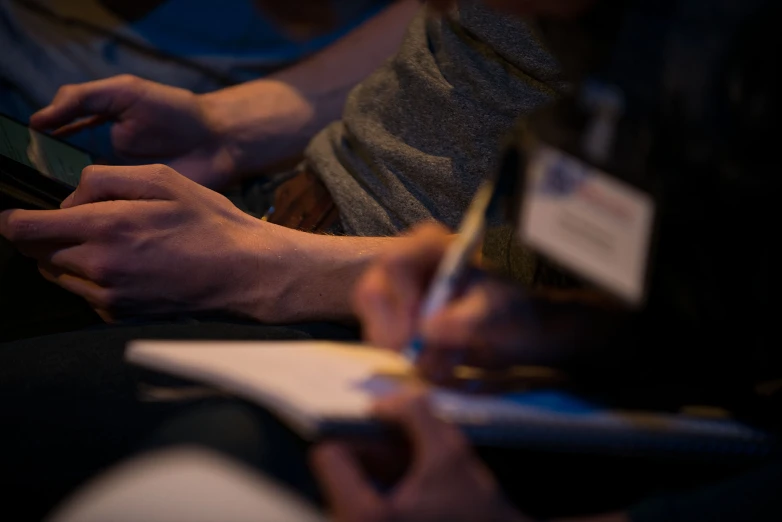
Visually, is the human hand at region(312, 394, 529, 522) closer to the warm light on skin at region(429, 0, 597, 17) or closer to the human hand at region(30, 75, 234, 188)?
the warm light on skin at region(429, 0, 597, 17)

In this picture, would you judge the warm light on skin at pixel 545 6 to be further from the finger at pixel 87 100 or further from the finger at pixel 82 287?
the finger at pixel 87 100

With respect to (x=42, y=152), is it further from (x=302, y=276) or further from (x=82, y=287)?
(x=302, y=276)

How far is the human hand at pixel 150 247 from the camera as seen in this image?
2.27 feet

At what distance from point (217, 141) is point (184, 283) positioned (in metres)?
0.35

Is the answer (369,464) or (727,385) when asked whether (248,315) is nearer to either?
(369,464)

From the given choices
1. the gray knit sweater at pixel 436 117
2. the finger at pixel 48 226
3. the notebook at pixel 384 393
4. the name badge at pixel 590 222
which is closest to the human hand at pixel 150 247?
the finger at pixel 48 226

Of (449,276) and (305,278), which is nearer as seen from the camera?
(449,276)

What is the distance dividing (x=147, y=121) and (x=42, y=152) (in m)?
0.15

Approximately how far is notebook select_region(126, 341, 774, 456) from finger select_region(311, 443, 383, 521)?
1 cm

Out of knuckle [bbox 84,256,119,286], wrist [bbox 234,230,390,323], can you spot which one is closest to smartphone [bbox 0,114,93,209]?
knuckle [bbox 84,256,119,286]

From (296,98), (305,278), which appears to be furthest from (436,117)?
(296,98)

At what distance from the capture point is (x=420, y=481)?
398 mm

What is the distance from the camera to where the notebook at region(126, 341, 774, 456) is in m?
0.40

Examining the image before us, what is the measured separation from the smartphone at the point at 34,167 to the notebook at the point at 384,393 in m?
0.37
